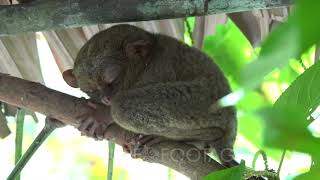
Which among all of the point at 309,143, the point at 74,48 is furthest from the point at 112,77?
the point at 309,143

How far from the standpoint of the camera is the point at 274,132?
26cm

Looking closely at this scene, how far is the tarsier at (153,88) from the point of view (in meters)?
2.28

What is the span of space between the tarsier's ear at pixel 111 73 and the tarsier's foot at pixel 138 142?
2.25 feet

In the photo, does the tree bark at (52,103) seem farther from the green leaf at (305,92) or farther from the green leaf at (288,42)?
the green leaf at (288,42)

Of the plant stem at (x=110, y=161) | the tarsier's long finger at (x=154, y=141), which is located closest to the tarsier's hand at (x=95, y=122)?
the plant stem at (x=110, y=161)

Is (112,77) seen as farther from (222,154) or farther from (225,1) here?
(225,1)

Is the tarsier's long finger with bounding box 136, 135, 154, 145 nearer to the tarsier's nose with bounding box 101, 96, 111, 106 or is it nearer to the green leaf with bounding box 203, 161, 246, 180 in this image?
the tarsier's nose with bounding box 101, 96, 111, 106

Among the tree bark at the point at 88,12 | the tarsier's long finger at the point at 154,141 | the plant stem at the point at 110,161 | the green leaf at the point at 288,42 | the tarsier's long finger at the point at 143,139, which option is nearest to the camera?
the green leaf at the point at 288,42

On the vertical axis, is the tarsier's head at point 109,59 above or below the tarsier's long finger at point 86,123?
above

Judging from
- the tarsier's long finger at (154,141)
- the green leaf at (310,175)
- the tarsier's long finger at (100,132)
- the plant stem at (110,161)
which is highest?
the tarsier's long finger at (100,132)

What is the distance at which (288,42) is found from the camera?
0.81ft

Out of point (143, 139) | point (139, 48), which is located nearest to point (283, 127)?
point (143, 139)

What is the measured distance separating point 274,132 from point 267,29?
2.20m

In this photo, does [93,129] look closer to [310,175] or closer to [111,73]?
[111,73]
